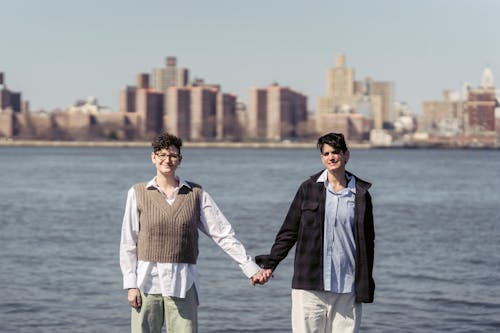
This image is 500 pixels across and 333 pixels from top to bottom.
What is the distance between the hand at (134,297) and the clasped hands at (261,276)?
0.71 meters

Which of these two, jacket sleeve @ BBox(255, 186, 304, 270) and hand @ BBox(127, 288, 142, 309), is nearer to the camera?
hand @ BBox(127, 288, 142, 309)

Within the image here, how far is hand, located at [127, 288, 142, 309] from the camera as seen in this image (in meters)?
6.87

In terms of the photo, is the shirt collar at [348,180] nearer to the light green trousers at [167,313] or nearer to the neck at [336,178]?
the neck at [336,178]

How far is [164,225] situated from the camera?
689 centimetres

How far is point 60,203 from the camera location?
1890 inches

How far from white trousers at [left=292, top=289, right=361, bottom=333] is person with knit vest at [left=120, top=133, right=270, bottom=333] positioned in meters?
0.64

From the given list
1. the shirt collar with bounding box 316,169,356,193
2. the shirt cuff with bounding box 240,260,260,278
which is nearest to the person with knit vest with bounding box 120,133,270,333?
the shirt cuff with bounding box 240,260,260,278

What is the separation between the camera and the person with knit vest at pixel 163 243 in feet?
22.6

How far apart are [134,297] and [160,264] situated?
0.23m

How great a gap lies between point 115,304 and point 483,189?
2080 inches

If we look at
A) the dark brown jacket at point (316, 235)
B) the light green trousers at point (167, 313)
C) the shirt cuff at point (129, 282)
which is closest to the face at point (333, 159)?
the dark brown jacket at point (316, 235)

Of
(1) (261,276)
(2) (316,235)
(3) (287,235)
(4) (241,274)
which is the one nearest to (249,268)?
(1) (261,276)

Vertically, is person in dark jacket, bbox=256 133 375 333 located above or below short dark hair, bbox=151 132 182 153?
below

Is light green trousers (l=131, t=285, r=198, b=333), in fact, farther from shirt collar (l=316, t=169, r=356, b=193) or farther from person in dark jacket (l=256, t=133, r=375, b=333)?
shirt collar (l=316, t=169, r=356, b=193)
